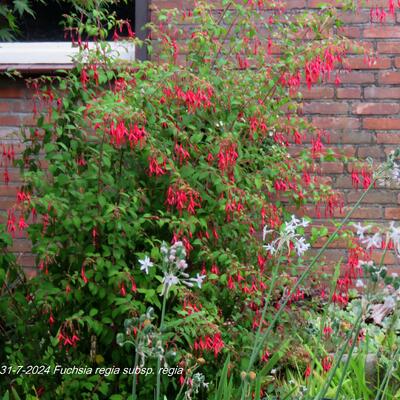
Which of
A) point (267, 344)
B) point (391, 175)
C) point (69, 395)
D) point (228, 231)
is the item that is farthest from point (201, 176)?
point (391, 175)

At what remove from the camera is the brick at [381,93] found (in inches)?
187

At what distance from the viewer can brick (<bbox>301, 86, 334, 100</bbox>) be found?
477 centimetres

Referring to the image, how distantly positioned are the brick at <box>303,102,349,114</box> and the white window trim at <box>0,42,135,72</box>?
1.08 meters

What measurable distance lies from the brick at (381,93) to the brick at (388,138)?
22 centimetres

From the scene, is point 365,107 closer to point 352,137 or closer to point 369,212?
point 352,137

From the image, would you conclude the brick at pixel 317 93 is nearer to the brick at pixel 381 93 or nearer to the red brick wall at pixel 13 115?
the brick at pixel 381 93

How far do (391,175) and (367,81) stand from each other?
2946 millimetres

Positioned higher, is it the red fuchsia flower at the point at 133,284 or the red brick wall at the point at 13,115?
the red brick wall at the point at 13,115

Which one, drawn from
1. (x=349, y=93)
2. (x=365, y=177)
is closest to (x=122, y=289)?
(x=365, y=177)

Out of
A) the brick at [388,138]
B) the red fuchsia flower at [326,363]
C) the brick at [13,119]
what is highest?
the brick at [13,119]

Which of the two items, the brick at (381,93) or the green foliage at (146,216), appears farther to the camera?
the brick at (381,93)

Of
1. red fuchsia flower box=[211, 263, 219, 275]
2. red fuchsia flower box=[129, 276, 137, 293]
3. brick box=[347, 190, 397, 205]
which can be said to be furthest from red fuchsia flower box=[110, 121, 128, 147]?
brick box=[347, 190, 397, 205]

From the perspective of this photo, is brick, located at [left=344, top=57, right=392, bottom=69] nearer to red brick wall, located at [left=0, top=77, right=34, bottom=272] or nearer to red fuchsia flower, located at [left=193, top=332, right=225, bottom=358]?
red brick wall, located at [left=0, top=77, right=34, bottom=272]

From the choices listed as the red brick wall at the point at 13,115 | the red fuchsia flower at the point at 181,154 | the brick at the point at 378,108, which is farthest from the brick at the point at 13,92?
the brick at the point at 378,108
